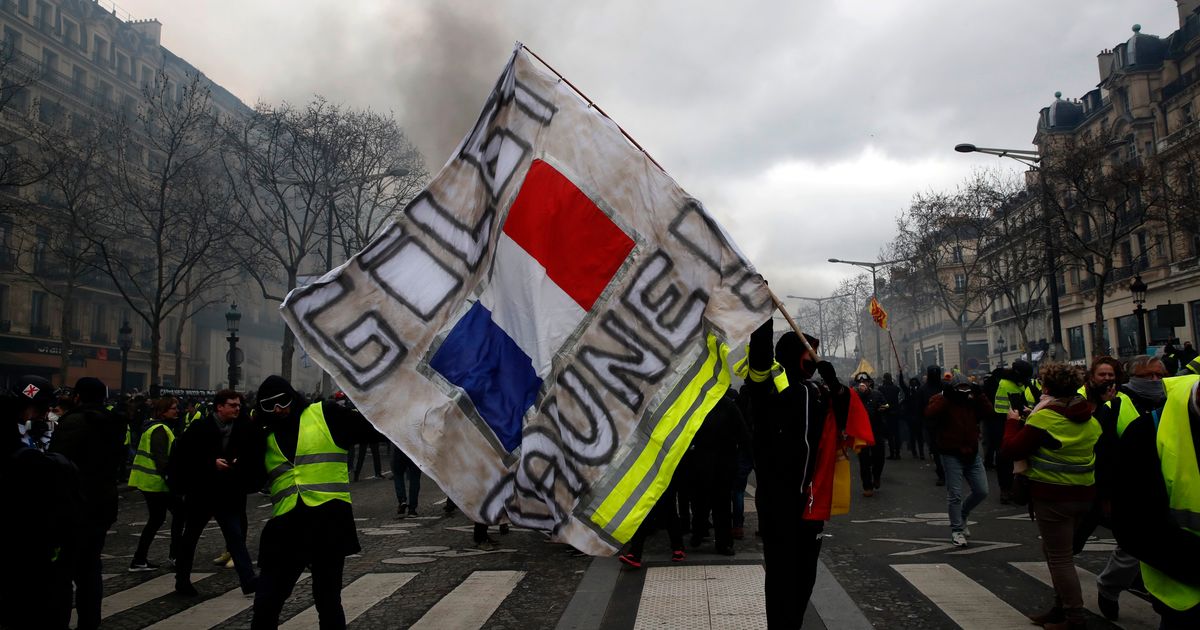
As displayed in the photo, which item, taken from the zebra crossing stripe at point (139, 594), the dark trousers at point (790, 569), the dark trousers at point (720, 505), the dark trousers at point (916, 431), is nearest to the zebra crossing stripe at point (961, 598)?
the dark trousers at point (720, 505)

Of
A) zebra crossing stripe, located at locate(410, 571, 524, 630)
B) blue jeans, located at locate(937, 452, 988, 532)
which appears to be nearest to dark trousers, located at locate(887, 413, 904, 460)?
blue jeans, located at locate(937, 452, 988, 532)

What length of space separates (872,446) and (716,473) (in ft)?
20.7

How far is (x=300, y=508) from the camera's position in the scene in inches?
190

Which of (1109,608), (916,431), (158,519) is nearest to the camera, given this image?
(1109,608)

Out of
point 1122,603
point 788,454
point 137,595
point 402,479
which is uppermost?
point 788,454

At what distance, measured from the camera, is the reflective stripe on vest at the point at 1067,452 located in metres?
5.87

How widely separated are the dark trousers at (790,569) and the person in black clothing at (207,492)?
4744mm

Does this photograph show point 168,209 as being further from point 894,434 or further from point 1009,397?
point 1009,397

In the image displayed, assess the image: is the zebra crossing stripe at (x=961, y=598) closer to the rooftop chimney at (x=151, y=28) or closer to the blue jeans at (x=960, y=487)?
the blue jeans at (x=960, y=487)

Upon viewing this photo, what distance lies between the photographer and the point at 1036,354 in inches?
2282

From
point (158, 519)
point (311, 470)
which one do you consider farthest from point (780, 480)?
point (158, 519)

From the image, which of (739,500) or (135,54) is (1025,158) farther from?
(135,54)

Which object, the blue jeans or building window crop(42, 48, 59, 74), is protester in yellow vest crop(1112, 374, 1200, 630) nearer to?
the blue jeans

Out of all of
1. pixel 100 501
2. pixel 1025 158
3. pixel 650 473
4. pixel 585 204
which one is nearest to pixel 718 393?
pixel 650 473
